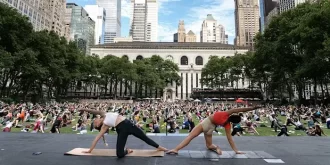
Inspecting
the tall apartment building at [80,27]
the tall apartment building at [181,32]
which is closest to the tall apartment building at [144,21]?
the tall apartment building at [181,32]

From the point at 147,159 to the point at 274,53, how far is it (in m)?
35.4

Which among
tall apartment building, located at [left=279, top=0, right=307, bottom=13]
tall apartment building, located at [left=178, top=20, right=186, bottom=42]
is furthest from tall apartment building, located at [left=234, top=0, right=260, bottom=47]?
tall apartment building, located at [left=279, top=0, right=307, bottom=13]

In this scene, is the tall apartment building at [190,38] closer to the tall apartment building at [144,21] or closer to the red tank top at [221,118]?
the tall apartment building at [144,21]

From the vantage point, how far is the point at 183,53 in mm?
93812

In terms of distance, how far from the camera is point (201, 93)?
249 feet

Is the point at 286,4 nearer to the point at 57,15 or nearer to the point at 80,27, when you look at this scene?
the point at 57,15

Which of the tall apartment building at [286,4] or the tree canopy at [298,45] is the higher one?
the tall apartment building at [286,4]

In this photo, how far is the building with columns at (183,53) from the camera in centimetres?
9138

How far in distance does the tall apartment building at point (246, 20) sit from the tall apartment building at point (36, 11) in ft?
402

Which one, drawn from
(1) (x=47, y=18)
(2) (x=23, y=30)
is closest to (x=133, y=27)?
(1) (x=47, y=18)

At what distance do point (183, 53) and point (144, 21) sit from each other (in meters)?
90.4

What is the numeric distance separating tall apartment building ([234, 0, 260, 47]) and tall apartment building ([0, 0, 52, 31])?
123 m

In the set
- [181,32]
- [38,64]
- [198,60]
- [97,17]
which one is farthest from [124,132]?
[181,32]

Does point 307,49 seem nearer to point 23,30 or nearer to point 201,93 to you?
point 23,30
